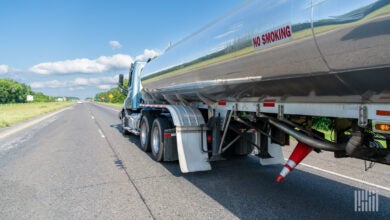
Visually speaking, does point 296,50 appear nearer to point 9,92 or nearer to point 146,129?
point 146,129

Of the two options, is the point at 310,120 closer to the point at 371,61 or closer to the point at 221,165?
the point at 371,61

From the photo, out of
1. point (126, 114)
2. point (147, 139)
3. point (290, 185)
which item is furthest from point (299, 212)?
point (126, 114)

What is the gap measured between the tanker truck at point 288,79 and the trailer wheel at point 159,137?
0.42 m

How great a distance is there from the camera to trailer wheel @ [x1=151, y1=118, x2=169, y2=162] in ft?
21.8

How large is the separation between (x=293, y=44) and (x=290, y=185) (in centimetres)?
297

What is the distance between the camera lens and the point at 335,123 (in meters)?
3.50

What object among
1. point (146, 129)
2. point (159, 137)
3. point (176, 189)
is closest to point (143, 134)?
point (146, 129)

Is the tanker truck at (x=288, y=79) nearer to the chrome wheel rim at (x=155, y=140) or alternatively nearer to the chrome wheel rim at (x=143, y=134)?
the chrome wheel rim at (x=155, y=140)

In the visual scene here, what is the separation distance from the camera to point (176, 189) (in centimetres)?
497

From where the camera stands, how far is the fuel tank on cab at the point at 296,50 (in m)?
2.29

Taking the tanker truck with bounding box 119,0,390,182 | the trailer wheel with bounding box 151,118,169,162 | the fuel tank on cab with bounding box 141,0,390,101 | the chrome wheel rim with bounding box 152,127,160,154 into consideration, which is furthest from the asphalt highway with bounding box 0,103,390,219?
the fuel tank on cab with bounding box 141,0,390,101

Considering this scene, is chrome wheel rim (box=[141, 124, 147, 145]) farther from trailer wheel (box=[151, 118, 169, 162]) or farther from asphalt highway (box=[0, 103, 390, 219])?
trailer wheel (box=[151, 118, 169, 162])

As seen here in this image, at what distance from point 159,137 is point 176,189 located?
1.99 meters

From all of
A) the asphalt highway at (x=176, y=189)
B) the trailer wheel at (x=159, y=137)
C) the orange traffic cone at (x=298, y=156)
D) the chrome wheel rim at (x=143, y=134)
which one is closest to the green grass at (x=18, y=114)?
the chrome wheel rim at (x=143, y=134)
